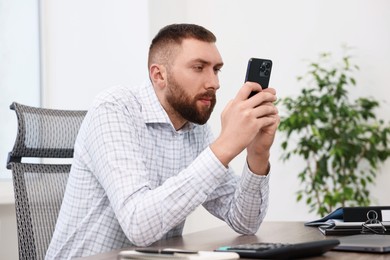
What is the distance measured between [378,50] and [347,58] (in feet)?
0.67

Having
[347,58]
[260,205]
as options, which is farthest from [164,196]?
[347,58]

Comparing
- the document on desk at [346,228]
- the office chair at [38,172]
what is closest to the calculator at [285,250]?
the document on desk at [346,228]

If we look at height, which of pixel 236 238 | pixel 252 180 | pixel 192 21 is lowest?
pixel 236 238

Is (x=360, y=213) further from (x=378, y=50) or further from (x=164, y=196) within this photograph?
(x=378, y=50)

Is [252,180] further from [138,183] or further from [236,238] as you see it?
[138,183]

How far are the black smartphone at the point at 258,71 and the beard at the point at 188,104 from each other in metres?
0.34

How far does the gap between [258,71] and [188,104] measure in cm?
36

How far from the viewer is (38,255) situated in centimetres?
197

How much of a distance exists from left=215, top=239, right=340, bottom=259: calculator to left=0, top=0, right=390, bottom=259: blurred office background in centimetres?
239

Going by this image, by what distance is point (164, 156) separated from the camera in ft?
6.54

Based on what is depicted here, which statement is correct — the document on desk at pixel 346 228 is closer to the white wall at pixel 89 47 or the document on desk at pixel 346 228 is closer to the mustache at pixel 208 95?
the mustache at pixel 208 95

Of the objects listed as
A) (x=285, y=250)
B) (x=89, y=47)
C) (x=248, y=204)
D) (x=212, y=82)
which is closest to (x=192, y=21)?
(x=89, y=47)

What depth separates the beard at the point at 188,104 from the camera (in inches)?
78.7

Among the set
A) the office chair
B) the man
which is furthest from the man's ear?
the office chair
